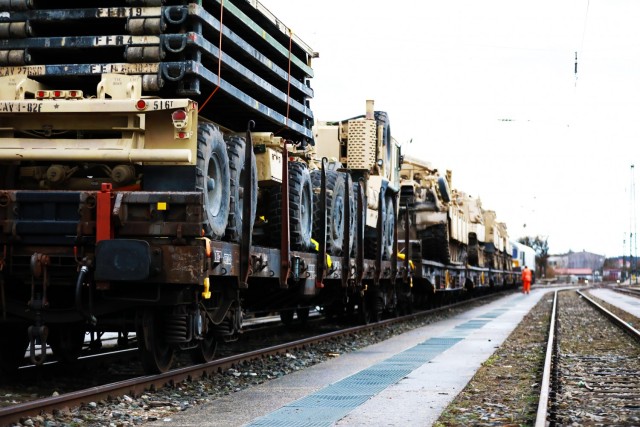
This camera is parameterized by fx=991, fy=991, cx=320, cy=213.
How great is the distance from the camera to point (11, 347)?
992 cm

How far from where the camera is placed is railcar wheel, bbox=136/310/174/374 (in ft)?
30.7

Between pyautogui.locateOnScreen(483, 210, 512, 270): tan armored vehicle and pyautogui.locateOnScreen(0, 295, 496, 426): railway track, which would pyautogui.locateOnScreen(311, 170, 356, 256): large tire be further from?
pyautogui.locateOnScreen(483, 210, 512, 270): tan armored vehicle

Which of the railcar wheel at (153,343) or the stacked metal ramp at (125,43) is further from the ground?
the stacked metal ramp at (125,43)

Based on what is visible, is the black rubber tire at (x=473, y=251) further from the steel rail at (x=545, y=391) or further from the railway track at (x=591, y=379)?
the steel rail at (x=545, y=391)

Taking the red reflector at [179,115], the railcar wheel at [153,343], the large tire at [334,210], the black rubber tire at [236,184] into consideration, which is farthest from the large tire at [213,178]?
the large tire at [334,210]

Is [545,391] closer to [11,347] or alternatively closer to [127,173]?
[127,173]

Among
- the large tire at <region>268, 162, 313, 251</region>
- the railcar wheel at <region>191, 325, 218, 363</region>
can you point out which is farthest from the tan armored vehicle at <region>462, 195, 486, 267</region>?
the railcar wheel at <region>191, 325, 218, 363</region>

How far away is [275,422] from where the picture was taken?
7.86 meters

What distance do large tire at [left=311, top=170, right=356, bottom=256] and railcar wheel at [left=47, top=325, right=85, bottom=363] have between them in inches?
168

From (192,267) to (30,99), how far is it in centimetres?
222

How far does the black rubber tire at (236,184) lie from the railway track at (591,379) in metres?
3.52

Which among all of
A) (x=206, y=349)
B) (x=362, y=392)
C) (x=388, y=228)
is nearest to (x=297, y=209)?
(x=206, y=349)

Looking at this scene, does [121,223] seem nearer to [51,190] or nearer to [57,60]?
[51,190]

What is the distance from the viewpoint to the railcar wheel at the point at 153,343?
30.7 ft
